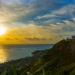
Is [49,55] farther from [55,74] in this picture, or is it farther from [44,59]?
[55,74]

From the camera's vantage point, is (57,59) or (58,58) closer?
(57,59)

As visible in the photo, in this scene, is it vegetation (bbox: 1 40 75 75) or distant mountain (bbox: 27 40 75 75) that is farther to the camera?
distant mountain (bbox: 27 40 75 75)

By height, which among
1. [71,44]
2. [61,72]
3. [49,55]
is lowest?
[61,72]

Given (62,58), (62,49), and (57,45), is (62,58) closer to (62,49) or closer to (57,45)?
(62,49)

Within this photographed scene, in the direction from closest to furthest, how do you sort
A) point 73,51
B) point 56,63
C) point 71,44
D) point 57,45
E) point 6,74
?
1. point 6,74
2. point 56,63
3. point 73,51
4. point 71,44
5. point 57,45

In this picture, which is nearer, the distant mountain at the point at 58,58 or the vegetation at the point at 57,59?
the vegetation at the point at 57,59

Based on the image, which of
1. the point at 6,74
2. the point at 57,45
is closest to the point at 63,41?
the point at 57,45

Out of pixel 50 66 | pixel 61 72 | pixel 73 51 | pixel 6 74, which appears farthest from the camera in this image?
pixel 73 51

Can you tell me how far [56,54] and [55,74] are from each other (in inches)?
145

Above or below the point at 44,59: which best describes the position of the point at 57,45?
above

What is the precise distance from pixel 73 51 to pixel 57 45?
184 centimetres

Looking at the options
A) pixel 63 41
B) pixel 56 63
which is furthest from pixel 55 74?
pixel 63 41

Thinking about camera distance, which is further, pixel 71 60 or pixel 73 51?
pixel 73 51

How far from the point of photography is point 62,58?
909cm
